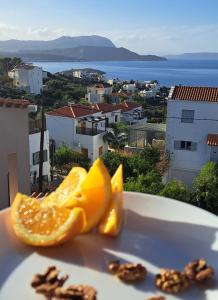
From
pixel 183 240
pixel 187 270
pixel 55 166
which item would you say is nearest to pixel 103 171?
pixel 183 240

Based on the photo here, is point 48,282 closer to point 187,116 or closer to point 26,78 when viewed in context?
point 187,116

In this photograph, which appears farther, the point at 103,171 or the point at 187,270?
the point at 103,171

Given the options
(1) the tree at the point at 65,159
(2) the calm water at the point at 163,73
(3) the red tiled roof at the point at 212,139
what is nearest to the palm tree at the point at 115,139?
(1) the tree at the point at 65,159

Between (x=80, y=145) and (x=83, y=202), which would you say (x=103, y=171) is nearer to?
(x=83, y=202)

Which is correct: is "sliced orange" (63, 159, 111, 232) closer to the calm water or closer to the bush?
the bush

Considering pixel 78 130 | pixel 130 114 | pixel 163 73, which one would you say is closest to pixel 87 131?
pixel 78 130

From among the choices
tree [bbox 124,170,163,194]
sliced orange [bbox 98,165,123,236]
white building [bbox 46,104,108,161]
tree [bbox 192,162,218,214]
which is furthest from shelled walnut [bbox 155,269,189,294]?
white building [bbox 46,104,108,161]

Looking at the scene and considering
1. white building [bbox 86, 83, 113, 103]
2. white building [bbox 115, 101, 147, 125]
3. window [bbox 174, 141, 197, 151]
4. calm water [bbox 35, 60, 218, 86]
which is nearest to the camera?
window [bbox 174, 141, 197, 151]

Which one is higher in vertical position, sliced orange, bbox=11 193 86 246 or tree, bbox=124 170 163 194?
sliced orange, bbox=11 193 86 246
